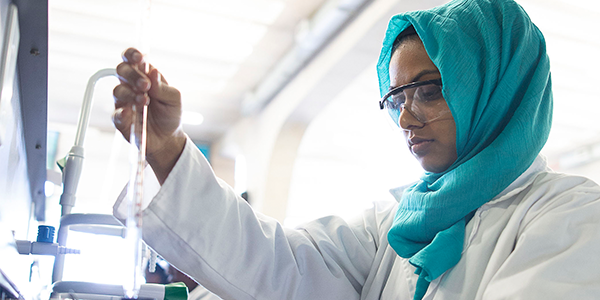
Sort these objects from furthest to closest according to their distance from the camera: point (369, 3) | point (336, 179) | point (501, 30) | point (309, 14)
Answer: point (336, 179) → point (309, 14) → point (369, 3) → point (501, 30)

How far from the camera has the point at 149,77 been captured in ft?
2.14

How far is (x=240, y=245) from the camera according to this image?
2.95 feet

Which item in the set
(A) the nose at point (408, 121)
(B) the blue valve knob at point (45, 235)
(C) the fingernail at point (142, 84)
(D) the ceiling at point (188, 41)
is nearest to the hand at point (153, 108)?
(C) the fingernail at point (142, 84)

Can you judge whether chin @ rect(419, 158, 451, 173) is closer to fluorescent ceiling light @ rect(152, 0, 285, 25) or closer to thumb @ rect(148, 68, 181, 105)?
thumb @ rect(148, 68, 181, 105)

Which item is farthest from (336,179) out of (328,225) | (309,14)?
(328,225)

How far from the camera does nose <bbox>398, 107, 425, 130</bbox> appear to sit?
91 centimetres

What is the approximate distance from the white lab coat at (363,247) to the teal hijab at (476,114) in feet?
0.12

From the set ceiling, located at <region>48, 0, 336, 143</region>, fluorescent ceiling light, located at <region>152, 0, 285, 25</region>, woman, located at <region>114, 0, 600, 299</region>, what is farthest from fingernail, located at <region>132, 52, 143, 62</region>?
fluorescent ceiling light, located at <region>152, 0, 285, 25</region>

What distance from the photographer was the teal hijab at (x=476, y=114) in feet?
2.68

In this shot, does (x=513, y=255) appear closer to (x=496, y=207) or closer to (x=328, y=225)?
(x=496, y=207)

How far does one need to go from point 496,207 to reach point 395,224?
183mm

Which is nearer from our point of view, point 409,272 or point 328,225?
point 409,272

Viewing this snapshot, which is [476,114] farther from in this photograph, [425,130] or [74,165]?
[74,165]

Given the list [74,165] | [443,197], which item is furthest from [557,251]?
[74,165]
